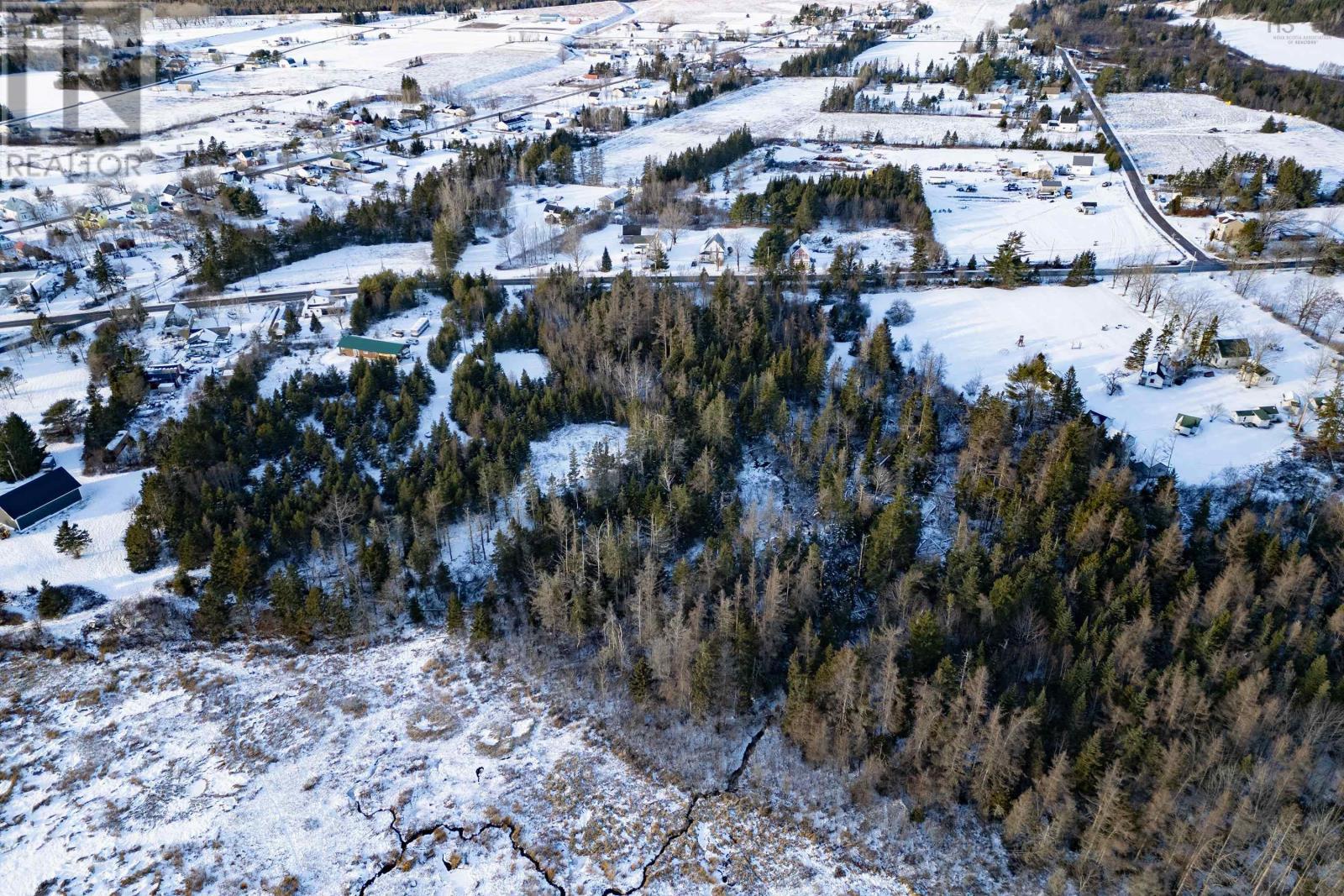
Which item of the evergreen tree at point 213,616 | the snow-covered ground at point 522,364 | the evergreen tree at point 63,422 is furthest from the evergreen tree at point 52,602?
the snow-covered ground at point 522,364

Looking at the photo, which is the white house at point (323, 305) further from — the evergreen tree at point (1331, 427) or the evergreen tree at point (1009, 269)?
the evergreen tree at point (1331, 427)

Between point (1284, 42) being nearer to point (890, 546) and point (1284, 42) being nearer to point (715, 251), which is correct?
point (715, 251)

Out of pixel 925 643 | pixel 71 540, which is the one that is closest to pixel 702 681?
pixel 925 643

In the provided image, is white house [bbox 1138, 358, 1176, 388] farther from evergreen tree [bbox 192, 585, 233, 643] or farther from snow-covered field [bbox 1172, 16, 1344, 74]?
snow-covered field [bbox 1172, 16, 1344, 74]

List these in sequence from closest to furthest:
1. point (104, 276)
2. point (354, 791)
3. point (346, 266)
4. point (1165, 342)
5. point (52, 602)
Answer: point (354, 791), point (52, 602), point (1165, 342), point (104, 276), point (346, 266)

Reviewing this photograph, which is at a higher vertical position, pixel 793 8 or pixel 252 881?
pixel 793 8

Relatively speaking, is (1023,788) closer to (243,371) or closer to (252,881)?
(252,881)

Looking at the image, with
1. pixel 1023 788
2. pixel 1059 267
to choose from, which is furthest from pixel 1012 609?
pixel 1059 267
